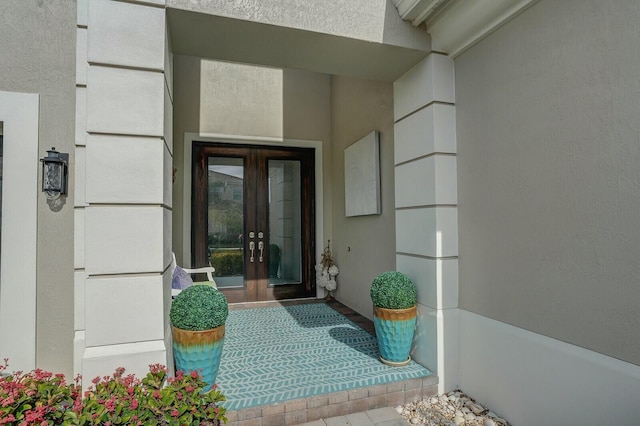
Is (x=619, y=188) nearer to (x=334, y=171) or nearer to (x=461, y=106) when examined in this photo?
(x=461, y=106)

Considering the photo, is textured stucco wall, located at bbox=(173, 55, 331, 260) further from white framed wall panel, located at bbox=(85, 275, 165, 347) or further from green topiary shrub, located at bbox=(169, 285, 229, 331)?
white framed wall panel, located at bbox=(85, 275, 165, 347)

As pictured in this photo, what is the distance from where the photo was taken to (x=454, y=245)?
8.98 ft

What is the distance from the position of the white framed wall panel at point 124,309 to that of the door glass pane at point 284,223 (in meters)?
3.19

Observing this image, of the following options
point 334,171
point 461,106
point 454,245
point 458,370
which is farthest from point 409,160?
point 334,171

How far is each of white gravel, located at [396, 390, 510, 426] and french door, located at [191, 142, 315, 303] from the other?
9.78 ft

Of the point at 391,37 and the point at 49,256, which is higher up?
the point at 391,37

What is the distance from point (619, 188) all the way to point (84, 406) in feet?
8.90

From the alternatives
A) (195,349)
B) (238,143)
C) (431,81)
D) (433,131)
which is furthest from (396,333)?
(238,143)

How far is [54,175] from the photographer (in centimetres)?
212

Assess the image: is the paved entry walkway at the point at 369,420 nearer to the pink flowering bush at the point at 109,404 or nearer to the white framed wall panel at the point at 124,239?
A: the pink flowering bush at the point at 109,404

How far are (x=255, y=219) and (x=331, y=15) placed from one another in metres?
3.33

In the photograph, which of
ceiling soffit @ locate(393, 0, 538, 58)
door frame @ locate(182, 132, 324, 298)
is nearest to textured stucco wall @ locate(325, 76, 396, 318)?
door frame @ locate(182, 132, 324, 298)

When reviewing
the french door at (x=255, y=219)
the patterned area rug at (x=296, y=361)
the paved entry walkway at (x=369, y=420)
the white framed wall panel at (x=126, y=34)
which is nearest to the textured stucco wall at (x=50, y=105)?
the white framed wall panel at (x=126, y=34)

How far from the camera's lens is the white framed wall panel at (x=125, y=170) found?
198 cm
